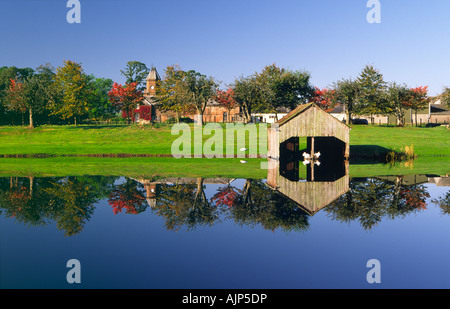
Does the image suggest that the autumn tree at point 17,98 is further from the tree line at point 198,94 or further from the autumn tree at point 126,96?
the autumn tree at point 126,96

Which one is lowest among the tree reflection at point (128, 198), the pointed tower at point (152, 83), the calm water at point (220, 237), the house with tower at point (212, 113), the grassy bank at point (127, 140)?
the calm water at point (220, 237)

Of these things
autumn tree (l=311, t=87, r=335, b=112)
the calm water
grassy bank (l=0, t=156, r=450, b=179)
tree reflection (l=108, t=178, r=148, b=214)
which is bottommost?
the calm water

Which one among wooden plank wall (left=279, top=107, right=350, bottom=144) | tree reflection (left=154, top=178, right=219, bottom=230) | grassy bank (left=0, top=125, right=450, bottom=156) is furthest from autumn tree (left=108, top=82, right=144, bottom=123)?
tree reflection (left=154, top=178, right=219, bottom=230)

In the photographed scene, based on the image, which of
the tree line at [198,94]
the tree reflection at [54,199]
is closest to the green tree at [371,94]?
the tree line at [198,94]

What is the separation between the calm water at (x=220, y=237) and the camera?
12.3m

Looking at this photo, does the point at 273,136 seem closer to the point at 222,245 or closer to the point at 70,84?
the point at 222,245

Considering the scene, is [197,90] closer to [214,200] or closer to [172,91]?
[172,91]

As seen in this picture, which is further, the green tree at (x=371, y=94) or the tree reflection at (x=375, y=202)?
the green tree at (x=371, y=94)

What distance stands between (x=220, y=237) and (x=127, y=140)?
5372 centimetres

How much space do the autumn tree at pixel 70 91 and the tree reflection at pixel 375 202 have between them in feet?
212

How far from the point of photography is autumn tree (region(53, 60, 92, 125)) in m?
80.3

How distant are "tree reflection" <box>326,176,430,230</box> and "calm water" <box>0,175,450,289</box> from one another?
0.22ft

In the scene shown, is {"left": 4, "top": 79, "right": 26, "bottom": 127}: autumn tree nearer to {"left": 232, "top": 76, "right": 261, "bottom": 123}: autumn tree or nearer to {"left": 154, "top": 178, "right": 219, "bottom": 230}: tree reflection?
{"left": 232, "top": 76, "right": 261, "bottom": 123}: autumn tree

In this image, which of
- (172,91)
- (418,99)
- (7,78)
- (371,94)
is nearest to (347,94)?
(371,94)
